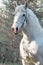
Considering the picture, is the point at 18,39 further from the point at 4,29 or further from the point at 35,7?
the point at 35,7

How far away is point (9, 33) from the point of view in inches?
355

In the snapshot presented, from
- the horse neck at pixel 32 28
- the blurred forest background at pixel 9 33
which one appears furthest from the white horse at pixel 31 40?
the blurred forest background at pixel 9 33

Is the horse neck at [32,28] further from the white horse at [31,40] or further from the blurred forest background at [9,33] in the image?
the blurred forest background at [9,33]

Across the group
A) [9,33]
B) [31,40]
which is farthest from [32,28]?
[9,33]

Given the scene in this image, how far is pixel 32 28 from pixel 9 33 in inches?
160

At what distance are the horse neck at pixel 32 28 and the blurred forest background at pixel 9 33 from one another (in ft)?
11.2

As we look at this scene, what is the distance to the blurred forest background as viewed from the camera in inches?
336

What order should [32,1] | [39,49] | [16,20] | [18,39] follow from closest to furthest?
1. [16,20]
2. [39,49]
3. [32,1]
4. [18,39]

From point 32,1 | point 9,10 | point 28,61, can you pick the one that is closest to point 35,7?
point 32,1

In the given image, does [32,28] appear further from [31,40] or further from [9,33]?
[9,33]

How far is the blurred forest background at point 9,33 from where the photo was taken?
855cm

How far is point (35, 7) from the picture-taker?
8.56 metres

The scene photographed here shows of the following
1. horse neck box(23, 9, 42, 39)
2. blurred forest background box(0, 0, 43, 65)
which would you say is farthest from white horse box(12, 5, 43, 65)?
blurred forest background box(0, 0, 43, 65)

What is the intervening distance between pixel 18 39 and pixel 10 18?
28.3 inches
